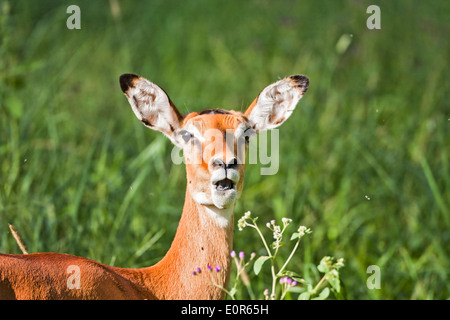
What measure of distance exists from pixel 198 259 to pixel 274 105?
56cm

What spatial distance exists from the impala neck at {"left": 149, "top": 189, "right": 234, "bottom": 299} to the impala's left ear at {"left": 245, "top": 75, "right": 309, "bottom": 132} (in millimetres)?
321

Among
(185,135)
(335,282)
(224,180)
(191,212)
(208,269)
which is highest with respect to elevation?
(185,135)

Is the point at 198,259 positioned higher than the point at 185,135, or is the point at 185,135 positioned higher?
the point at 185,135

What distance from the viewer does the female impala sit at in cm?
206

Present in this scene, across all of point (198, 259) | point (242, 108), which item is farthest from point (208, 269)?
point (242, 108)

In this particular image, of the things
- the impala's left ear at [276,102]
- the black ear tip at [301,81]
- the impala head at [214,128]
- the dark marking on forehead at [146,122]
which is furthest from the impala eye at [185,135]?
the black ear tip at [301,81]

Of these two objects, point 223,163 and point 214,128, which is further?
point 214,128

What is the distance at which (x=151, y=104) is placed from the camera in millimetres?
2320

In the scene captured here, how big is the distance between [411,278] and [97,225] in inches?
67.1

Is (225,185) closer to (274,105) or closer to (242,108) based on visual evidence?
(274,105)

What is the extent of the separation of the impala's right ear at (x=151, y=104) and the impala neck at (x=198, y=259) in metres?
0.24

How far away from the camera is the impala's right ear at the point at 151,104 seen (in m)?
2.25

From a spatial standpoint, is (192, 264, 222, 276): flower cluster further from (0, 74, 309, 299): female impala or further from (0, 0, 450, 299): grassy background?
(0, 0, 450, 299): grassy background
